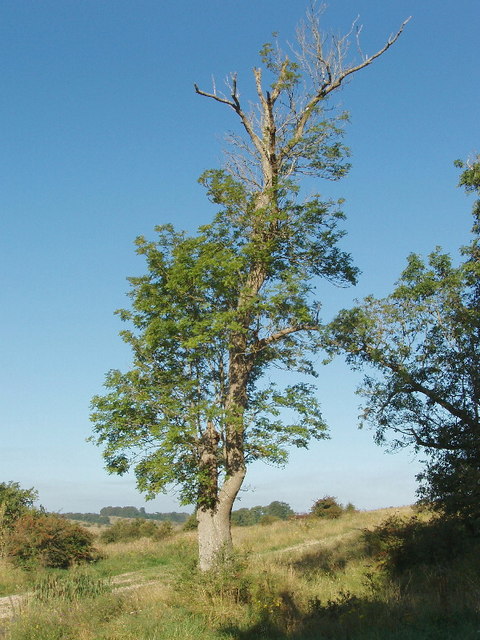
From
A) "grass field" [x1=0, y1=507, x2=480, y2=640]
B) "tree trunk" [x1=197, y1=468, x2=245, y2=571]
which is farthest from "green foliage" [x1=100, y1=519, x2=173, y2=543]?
"tree trunk" [x1=197, y1=468, x2=245, y2=571]

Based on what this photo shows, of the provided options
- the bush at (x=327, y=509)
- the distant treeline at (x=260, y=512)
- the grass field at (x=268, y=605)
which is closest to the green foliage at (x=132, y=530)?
the bush at (x=327, y=509)

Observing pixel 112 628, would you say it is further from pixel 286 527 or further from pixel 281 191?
pixel 286 527

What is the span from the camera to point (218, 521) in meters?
13.8

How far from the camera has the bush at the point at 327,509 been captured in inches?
1433

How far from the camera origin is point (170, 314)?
47.2 feet

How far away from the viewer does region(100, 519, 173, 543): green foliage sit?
128 feet

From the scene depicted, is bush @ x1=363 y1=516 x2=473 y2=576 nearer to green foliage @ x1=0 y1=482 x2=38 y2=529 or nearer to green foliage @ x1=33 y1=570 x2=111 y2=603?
green foliage @ x1=33 y1=570 x2=111 y2=603

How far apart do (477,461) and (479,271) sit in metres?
4.68

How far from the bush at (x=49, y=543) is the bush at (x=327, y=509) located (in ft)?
52.9

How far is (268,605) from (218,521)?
320 centimetres

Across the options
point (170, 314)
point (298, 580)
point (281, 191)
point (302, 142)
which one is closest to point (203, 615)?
point (298, 580)

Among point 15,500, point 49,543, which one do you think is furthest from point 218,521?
point 15,500

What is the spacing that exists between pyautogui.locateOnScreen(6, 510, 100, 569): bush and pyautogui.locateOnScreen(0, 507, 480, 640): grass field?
28.4ft

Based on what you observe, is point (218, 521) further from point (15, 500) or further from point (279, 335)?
point (15, 500)
